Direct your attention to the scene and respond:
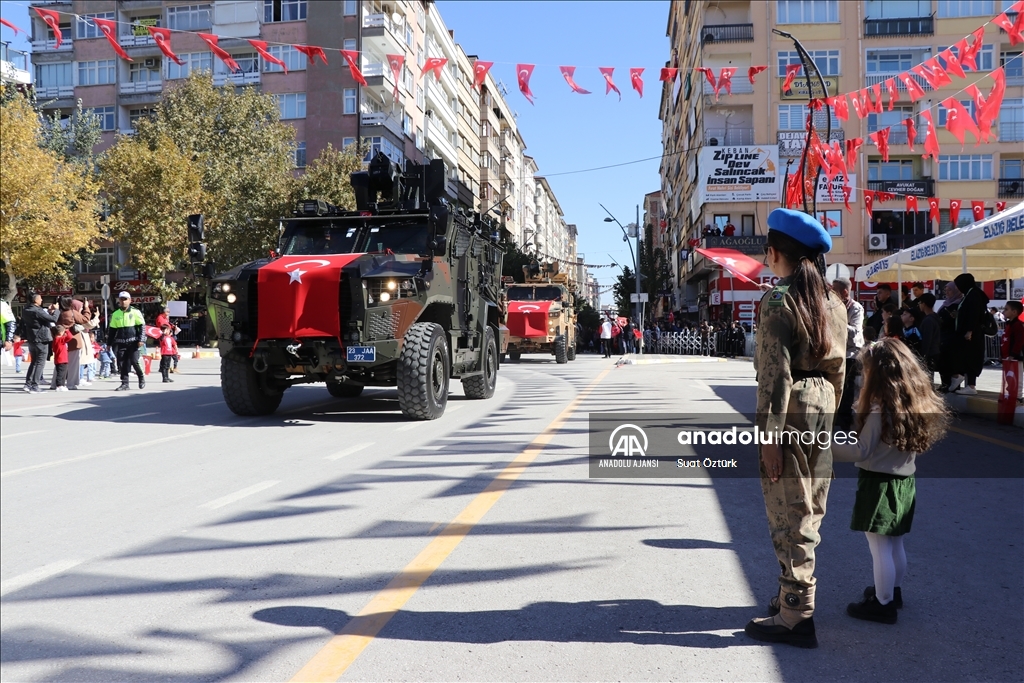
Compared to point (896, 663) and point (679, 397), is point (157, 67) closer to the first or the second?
point (679, 397)

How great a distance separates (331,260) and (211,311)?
1.56 metres

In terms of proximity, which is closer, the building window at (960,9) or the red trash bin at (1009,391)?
the red trash bin at (1009,391)

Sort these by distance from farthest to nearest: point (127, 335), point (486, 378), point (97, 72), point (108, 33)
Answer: point (97, 72) → point (127, 335) → point (108, 33) → point (486, 378)

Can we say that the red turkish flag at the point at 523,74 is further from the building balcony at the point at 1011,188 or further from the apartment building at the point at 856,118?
the building balcony at the point at 1011,188

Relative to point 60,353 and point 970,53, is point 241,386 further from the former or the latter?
point 970,53

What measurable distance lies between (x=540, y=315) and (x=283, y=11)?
29.7m

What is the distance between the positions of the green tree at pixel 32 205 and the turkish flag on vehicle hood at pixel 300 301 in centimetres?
2598

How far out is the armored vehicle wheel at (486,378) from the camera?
13500 mm

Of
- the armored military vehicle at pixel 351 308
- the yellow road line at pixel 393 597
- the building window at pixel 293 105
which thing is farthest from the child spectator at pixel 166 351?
the building window at pixel 293 105

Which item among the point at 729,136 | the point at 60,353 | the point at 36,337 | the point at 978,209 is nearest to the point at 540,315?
the point at 978,209

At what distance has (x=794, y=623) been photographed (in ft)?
11.1

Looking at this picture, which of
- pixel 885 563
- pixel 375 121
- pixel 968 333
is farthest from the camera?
pixel 375 121

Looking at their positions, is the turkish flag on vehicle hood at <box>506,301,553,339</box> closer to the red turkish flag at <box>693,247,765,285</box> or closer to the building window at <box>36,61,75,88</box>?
the red turkish flag at <box>693,247,765,285</box>

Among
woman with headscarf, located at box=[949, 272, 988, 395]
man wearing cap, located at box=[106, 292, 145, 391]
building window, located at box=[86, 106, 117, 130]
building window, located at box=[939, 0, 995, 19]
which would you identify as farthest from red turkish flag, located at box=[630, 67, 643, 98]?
building window, located at box=[86, 106, 117, 130]
